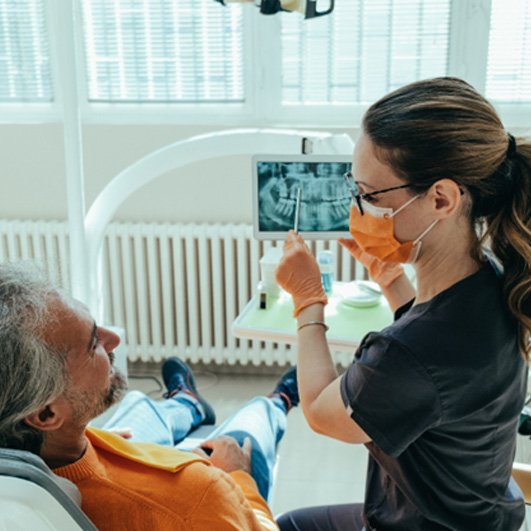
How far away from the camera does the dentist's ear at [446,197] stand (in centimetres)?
112

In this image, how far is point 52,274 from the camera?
4.08 ft

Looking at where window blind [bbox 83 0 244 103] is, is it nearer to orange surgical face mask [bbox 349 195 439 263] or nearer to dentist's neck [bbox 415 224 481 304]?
orange surgical face mask [bbox 349 195 439 263]

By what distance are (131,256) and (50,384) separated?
6.84 ft

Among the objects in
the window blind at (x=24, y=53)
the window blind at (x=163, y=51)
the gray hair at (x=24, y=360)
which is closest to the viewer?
the gray hair at (x=24, y=360)

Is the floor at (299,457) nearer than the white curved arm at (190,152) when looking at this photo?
No

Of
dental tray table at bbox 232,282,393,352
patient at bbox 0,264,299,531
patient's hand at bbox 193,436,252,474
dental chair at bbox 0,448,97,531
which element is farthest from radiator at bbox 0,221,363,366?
dental chair at bbox 0,448,97,531

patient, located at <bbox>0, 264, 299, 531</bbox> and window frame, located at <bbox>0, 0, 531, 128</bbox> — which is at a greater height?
window frame, located at <bbox>0, 0, 531, 128</bbox>

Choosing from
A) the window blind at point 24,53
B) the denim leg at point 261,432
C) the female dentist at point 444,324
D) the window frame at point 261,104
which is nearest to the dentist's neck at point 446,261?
the female dentist at point 444,324

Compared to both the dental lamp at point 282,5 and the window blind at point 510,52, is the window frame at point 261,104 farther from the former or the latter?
the dental lamp at point 282,5

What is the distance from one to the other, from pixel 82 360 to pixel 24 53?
2.44 metres

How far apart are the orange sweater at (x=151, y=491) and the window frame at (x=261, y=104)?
6.72 ft

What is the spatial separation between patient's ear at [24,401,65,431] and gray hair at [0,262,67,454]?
0.01m

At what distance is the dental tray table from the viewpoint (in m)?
1.88

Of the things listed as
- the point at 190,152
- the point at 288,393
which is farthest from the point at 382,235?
the point at 288,393
